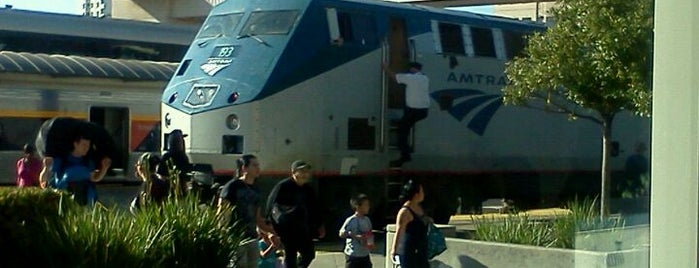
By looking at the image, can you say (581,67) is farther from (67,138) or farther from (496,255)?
(67,138)

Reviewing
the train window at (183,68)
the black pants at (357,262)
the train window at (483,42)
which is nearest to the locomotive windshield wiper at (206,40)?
the train window at (183,68)

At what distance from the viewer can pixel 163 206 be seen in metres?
9.97

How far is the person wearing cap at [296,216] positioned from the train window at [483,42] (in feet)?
30.8

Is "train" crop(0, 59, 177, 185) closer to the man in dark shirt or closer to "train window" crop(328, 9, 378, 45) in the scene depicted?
"train window" crop(328, 9, 378, 45)

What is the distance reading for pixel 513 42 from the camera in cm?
2172

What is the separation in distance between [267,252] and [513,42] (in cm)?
1080

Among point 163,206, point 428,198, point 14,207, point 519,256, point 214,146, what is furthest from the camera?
point 428,198

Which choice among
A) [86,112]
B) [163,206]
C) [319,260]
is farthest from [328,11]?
[163,206]

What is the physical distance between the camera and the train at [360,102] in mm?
18625

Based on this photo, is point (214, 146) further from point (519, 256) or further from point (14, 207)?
point (14, 207)

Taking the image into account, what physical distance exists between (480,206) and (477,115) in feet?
5.31

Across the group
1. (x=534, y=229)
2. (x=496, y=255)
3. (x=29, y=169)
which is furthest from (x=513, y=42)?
(x=496, y=255)

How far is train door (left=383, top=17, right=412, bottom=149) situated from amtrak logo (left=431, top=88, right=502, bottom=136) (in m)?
0.88

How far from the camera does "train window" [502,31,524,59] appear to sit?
71.0 ft
